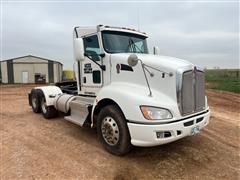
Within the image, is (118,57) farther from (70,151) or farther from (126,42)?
(70,151)

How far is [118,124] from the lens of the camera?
159 inches

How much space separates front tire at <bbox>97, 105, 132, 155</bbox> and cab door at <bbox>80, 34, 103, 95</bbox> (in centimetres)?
111

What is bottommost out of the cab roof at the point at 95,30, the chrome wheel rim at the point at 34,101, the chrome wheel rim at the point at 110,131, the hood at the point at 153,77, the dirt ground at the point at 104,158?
the dirt ground at the point at 104,158

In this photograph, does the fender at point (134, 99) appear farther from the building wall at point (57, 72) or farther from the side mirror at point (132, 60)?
the building wall at point (57, 72)

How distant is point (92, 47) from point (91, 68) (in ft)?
1.74

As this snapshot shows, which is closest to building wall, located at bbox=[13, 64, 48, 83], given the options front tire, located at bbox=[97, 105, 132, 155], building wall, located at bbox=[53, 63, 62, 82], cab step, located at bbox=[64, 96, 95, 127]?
building wall, located at bbox=[53, 63, 62, 82]

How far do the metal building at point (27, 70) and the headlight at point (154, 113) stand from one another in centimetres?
3061

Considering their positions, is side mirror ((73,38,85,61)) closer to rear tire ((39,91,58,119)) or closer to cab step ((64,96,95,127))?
cab step ((64,96,95,127))

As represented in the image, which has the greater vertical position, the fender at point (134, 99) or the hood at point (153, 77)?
the hood at point (153, 77)

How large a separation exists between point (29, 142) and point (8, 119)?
116 inches

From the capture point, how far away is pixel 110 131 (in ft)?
13.9

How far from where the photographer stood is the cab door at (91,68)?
17.1ft

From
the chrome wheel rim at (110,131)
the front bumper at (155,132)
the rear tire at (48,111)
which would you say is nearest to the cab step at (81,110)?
the chrome wheel rim at (110,131)

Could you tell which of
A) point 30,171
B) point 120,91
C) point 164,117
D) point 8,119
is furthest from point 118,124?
point 8,119
